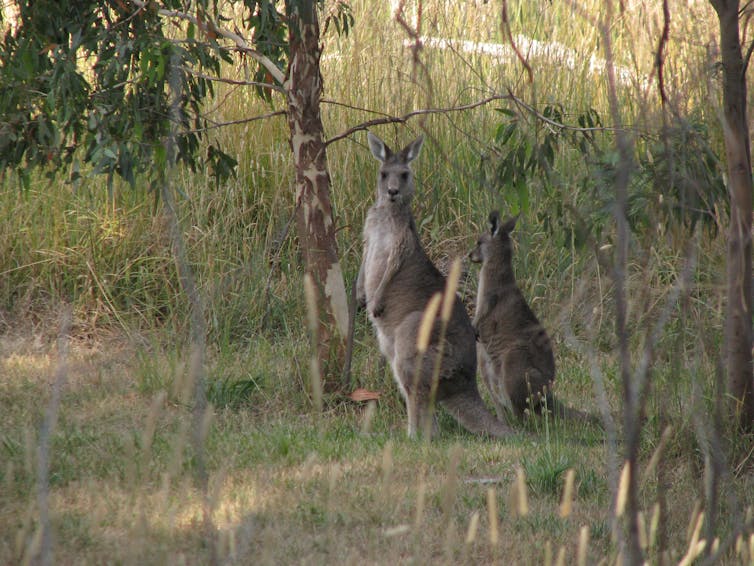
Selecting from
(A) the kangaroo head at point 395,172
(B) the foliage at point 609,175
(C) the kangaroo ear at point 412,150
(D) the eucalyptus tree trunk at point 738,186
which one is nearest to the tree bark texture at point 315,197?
(A) the kangaroo head at point 395,172

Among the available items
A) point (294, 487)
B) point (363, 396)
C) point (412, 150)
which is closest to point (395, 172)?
point (412, 150)

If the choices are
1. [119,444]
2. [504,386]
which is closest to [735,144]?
[504,386]

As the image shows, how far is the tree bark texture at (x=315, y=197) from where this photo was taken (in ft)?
19.9

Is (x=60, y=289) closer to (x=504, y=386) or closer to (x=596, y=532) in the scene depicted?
(x=504, y=386)

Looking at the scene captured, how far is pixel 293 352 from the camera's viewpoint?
6711 millimetres

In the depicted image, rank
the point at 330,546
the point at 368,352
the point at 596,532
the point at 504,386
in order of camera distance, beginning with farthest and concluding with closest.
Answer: the point at 368,352
the point at 504,386
the point at 596,532
the point at 330,546

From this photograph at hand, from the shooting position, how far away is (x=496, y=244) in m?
6.57

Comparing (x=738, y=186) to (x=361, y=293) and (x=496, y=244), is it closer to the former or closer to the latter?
(x=496, y=244)

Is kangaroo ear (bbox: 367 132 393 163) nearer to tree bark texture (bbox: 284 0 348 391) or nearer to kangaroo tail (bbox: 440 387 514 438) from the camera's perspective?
tree bark texture (bbox: 284 0 348 391)

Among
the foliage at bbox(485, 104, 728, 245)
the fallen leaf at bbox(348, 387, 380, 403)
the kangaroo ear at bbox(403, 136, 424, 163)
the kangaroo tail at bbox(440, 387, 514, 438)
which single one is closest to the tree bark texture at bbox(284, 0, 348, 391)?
the fallen leaf at bbox(348, 387, 380, 403)

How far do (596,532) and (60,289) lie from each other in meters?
5.31

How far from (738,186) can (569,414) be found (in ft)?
7.09

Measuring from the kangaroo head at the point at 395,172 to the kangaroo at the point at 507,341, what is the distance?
0.62 meters

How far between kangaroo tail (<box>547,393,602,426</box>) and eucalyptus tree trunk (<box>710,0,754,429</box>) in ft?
4.36
